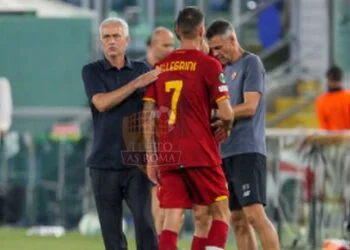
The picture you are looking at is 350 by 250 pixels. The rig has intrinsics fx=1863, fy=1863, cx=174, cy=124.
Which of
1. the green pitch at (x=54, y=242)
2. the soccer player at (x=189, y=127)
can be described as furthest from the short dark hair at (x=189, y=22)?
the green pitch at (x=54, y=242)

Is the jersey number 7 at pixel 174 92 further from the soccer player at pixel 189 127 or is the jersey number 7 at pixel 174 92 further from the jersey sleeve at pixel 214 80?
the jersey sleeve at pixel 214 80

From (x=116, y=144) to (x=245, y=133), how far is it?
1.31 meters

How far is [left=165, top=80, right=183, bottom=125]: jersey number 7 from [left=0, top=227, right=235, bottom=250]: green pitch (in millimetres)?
6359

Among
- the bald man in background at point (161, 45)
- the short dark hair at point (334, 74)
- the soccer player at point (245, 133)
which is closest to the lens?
the soccer player at point (245, 133)

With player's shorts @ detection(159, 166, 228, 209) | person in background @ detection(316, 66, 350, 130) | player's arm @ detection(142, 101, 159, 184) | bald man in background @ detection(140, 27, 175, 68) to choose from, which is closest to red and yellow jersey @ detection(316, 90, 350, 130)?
person in background @ detection(316, 66, 350, 130)

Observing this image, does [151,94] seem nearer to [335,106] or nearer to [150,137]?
[150,137]

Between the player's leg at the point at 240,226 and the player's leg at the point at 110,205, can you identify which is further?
Result: the player's leg at the point at 240,226

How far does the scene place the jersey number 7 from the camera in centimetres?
1424

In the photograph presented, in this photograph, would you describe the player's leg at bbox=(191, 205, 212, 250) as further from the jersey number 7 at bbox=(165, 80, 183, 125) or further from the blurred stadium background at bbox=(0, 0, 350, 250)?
the blurred stadium background at bbox=(0, 0, 350, 250)

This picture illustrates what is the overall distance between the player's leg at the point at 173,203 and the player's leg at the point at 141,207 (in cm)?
59

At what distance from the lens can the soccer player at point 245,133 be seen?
15680mm

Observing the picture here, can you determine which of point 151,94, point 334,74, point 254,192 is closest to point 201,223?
point 254,192

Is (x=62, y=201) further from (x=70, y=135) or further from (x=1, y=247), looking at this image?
(x=1, y=247)

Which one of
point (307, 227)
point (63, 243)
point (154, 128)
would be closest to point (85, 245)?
point (63, 243)
